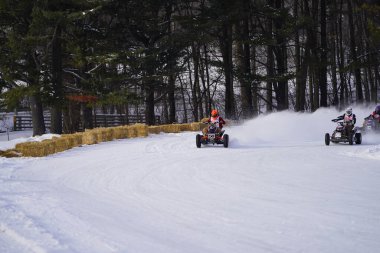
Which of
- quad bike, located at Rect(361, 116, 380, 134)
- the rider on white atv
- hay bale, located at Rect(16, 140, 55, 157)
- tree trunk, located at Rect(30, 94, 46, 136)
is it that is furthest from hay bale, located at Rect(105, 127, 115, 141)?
quad bike, located at Rect(361, 116, 380, 134)

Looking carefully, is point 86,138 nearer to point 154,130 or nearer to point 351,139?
point 154,130

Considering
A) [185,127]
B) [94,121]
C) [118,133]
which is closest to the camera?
[118,133]

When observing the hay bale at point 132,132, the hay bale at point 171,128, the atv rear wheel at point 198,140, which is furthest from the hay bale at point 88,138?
the hay bale at point 171,128

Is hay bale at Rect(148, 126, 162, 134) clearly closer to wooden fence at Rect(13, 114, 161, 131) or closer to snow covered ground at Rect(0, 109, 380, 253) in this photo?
snow covered ground at Rect(0, 109, 380, 253)

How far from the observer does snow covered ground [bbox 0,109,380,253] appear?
567cm

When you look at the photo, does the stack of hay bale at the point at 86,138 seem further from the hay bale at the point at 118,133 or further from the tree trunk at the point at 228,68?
the tree trunk at the point at 228,68

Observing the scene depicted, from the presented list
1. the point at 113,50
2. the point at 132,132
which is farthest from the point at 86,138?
the point at 113,50

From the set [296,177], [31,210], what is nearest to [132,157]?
[296,177]

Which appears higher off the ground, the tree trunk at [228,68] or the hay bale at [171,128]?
the tree trunk at [228,68]

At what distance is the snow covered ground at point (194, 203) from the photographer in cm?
567

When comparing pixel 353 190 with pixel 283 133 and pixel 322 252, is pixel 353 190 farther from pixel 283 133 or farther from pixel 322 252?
pixel 283 133

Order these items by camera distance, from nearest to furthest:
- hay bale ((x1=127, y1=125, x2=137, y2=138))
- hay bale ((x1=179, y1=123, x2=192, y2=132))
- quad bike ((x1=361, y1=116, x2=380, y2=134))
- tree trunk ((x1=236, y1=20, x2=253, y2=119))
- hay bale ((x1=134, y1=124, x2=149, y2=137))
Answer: quad bike ((x1=361, y1=116, x2=380, y2=134))
hay bale ((x1=127, y1=125, x2=137, y2=138))
hay bale ((x1=134, y1=124, x2=149, y2=137))
hay bale ((x1=179, y1=123, x2=192, y2=132))
tree trunk ((x1=236, y1=20, x2=253, y2=119))

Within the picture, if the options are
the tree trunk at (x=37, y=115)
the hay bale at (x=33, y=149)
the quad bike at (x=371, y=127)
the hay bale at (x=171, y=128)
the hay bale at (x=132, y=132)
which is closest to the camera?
the hay bale at (x=33, y=149)

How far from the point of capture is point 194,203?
7883mm
